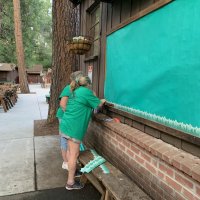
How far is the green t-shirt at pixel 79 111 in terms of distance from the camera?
3.45 meters

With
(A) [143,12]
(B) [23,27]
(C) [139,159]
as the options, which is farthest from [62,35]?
(B) [23,27]

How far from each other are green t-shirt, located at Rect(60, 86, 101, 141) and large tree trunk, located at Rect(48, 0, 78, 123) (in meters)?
3.56

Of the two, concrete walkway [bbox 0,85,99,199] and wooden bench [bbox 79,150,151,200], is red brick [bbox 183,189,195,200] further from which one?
concrete walkway [bbox 0,85,99,199]

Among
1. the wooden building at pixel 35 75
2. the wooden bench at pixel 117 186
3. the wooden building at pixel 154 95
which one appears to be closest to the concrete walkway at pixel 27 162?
the wooden bench at pixel 117 186

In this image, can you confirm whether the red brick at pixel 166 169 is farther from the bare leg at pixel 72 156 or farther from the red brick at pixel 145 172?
the bare leg at pixel 72 156

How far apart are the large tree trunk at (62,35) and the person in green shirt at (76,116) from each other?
3.49 meters

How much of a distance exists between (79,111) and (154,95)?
1104 mm

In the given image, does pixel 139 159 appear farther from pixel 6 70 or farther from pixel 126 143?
pixel 6 70

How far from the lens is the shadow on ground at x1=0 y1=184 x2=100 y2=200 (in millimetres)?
3350

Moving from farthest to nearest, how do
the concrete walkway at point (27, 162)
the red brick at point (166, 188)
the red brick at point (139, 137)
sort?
the concrete walkway at point (27, 162) < the red brick at point (139, 137) < the red brick at point (166, 188)

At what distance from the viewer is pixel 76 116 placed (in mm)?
3465

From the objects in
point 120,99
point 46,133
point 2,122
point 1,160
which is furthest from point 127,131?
point 2,122

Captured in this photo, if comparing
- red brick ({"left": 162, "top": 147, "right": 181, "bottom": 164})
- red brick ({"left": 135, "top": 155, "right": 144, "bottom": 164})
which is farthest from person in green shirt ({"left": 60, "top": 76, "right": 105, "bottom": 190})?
red brick ({"left": 162, "top": 147, "right": 181, "bottom": 164})

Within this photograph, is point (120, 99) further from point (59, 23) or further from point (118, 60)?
point (59, 23)
